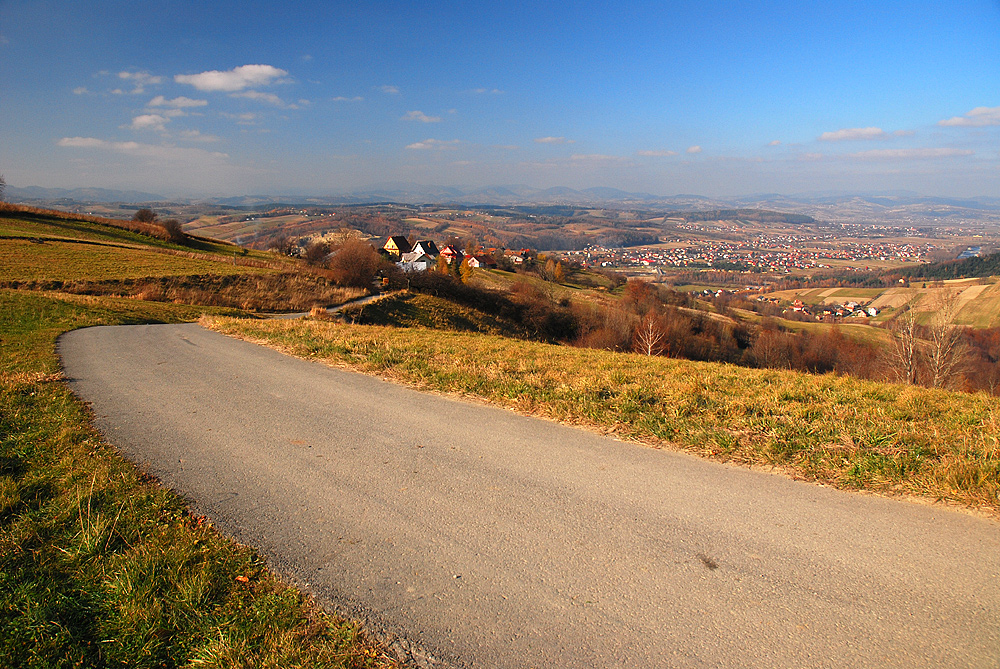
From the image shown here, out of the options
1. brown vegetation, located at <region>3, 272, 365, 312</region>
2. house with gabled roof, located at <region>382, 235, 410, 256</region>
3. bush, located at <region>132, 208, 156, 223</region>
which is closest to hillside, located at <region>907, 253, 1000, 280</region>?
brown vegetation, located at <region>3, 272, 365, 312</region>

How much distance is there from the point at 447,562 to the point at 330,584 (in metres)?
0.77

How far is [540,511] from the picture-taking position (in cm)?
401

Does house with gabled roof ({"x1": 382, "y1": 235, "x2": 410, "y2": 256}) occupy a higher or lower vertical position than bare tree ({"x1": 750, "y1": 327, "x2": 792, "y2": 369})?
higher

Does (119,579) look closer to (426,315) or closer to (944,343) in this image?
(944,343)

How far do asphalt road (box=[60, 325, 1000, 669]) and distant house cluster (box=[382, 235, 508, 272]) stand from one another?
71952mm

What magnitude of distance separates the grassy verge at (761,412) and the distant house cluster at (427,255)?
226ft

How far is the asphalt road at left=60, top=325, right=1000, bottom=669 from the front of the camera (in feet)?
8.73

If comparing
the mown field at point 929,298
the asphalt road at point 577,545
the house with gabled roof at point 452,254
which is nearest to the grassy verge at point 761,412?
the asphalt road at point 577,545

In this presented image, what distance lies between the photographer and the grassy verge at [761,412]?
14.1 ft

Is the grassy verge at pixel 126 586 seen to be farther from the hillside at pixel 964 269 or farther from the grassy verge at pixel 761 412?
the hillside at pixel 964 269

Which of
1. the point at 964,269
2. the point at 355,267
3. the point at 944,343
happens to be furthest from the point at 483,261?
the point at 964,269

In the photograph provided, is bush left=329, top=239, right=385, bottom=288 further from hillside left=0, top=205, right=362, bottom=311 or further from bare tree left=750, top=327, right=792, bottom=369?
bare tree left=750, top=327, right=792, bottom=369

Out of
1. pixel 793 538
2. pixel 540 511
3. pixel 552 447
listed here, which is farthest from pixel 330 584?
pixel 793 538

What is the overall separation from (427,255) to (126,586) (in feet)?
285
